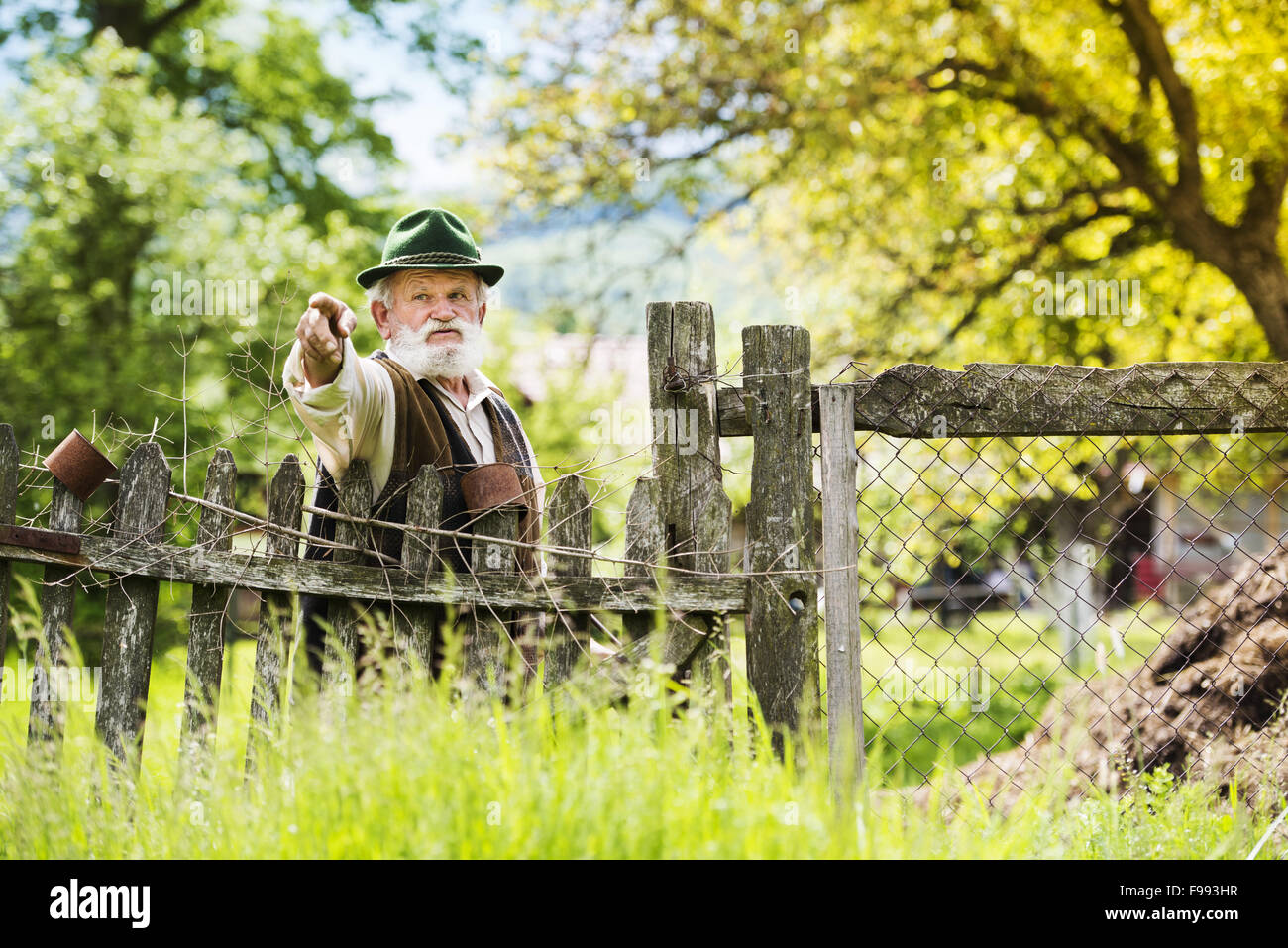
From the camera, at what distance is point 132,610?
245 centimetres

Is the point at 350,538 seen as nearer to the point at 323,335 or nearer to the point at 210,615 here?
the point at 210,615

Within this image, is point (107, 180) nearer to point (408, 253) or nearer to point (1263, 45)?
point (408, 253)

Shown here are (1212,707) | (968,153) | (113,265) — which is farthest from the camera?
(113,265)

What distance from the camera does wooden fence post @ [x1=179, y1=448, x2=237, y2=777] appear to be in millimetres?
2359

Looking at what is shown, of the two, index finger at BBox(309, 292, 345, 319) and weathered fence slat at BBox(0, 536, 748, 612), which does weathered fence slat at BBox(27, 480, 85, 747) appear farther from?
index finger at BBox(309, 292, 345, 319)

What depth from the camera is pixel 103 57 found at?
966 centimetres

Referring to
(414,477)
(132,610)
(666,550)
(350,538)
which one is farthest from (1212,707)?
(132,610)

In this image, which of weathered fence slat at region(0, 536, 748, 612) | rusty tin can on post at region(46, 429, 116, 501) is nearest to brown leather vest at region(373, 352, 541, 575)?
weathered fence slat at region(0, 536, 748, 612)

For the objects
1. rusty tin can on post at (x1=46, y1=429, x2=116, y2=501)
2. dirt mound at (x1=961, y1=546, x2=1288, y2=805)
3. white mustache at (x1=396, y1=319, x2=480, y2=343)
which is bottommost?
dirt mound at (x1=961, y1=546, x2=1288, y2=805)

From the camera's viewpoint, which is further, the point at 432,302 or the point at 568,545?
the point at 432,302

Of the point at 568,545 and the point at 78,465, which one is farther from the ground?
the point at 78,465

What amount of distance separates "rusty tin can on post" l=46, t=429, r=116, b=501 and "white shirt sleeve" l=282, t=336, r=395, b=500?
0.60 metres

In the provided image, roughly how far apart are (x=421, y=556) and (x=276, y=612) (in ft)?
1.37
